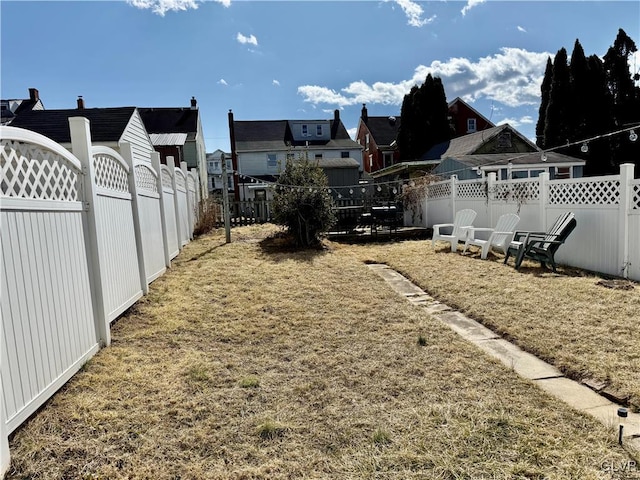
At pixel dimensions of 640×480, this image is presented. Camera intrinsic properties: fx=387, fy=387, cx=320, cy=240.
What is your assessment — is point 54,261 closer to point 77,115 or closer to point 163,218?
point 163,218

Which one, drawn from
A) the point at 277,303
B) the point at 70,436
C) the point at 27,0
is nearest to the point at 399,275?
the point at 277,303

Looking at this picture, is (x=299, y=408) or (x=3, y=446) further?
(x=299, y=408)

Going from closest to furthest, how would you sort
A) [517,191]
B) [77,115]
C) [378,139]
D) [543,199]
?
1. [543,199]
2. [517,191]
3. [77,115]
4. [378,139]

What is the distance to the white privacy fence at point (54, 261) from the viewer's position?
81.7 inches

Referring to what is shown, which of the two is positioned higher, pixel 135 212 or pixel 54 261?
pixel 135 212

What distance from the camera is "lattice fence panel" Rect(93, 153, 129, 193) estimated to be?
3.64 metres

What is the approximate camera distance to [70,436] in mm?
2100

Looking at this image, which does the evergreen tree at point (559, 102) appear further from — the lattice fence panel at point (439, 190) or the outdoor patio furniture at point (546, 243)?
the outdoor patio furniture at point (546, 243)

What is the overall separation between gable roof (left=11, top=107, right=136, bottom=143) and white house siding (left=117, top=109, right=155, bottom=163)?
0.54 ft

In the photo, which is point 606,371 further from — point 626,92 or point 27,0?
point 626,92

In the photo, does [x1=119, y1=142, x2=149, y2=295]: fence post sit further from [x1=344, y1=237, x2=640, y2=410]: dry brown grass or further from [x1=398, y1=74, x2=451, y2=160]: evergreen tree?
[x1=398, y1=74, x2=451, y2=160]: evergreen tree

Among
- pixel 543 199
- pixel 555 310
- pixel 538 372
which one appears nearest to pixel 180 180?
pixel 543 199

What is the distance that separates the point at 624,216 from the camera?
5672mm

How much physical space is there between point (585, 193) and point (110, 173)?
23.0 ft
